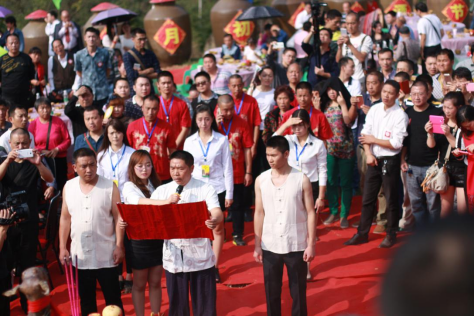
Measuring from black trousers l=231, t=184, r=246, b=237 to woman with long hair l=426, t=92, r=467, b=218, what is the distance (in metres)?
2.06

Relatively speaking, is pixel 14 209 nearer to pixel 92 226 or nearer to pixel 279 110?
pixel 92 226

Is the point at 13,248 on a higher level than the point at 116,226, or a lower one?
lower

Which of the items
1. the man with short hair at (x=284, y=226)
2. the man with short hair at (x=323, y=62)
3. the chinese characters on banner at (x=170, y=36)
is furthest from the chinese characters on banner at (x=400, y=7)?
the man with short hair at (x=284, y=226)

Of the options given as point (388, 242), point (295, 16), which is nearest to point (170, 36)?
point (295, 16)

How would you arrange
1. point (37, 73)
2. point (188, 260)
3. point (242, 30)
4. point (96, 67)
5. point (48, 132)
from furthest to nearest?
point (242, 30)
point (37, 73)
point (96, 67)
point (48, 132)
point (188, 260)

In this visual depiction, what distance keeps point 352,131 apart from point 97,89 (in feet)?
12.7

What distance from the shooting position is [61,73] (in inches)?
440

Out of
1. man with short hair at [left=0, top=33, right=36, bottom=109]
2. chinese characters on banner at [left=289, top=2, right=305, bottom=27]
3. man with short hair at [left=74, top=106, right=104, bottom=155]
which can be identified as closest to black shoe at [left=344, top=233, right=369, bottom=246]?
man with short hair at [left=74, top=106, right=104, bottom=155]

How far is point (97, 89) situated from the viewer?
947 centimetres

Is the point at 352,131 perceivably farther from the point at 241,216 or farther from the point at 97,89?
the point at 97,89

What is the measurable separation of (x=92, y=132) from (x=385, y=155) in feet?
9.74

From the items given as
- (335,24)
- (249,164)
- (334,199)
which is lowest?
(334,199)

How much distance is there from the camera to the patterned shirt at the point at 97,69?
941 centimetres

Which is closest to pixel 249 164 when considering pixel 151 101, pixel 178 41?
pixel 151 101
